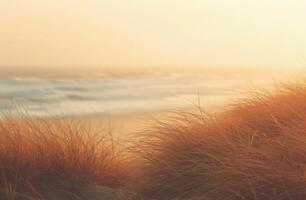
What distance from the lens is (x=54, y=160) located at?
4320mm

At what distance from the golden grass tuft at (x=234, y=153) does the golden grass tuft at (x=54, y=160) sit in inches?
9.9

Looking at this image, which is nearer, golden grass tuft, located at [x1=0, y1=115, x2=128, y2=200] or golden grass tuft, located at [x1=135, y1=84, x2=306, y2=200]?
golden grass tuft, located at [x1=135, y1=84, x2=306, y2=200]

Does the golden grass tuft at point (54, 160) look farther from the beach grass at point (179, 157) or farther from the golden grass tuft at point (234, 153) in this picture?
the golden grass tuft at point (234, 153)

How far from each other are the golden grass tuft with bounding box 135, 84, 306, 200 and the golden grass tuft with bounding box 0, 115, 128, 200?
0.25 meters

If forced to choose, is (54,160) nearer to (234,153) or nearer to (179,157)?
(179,157)

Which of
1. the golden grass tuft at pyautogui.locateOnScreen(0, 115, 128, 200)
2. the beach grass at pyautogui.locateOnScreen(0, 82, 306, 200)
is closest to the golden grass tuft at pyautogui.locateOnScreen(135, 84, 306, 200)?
the beach grass at pyautogui.locateOnScreen(0, 82, 306, 200)

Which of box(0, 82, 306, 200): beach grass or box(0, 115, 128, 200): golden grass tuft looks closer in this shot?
box(0, 82, 306, 200): beach grass

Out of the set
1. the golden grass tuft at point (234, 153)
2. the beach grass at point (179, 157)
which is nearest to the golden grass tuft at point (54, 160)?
the beach grass at point (179, 157)

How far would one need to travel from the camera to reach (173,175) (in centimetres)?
397

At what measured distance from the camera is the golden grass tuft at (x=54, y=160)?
4156 mm

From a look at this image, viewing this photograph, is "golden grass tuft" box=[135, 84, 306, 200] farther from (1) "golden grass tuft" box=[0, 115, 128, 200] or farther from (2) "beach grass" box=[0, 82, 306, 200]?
(1) "golden grass tuft" box=[0, 115, 128, 200]

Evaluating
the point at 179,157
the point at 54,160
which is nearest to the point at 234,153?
the point at 179,157

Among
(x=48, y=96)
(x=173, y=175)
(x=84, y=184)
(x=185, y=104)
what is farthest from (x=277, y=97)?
(x=48, y=96)

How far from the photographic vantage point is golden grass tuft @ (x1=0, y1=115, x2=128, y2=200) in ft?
13.6
